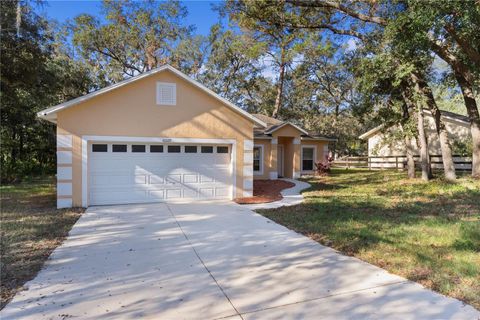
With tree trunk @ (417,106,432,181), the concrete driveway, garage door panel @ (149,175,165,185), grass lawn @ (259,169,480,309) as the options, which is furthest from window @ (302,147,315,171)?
the concrete driveway

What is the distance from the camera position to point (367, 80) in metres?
14.0

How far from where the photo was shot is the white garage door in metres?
9.98

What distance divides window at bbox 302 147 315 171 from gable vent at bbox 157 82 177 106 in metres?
12.0

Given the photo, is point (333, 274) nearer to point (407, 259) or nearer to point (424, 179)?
point (407, 259)

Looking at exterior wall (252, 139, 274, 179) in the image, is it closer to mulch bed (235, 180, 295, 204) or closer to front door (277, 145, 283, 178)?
front door (277, 145, 283, 178)

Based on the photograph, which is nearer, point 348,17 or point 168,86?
point 168,86

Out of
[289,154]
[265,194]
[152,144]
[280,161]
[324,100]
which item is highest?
[324,100]

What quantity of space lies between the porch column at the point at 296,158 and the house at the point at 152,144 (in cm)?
757

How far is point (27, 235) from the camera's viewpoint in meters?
6.48

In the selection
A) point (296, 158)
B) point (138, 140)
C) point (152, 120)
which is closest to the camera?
point (138, 140)

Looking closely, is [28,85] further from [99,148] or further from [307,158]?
[307,158]

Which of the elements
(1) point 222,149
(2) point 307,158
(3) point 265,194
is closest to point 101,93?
(1) point 222,149

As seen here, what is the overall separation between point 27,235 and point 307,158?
16.9 metres

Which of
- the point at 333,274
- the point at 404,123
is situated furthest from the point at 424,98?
the point at 333,274
